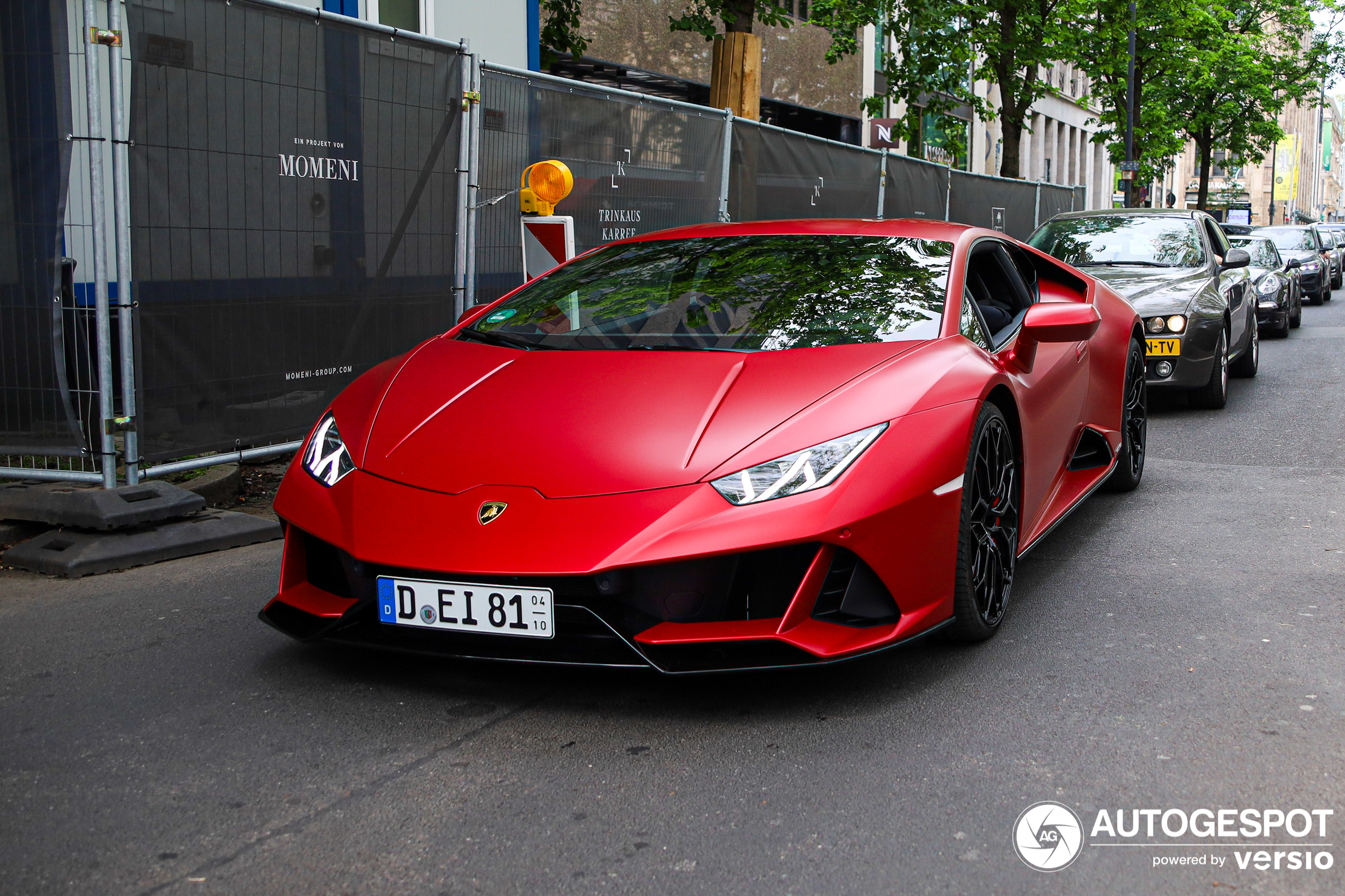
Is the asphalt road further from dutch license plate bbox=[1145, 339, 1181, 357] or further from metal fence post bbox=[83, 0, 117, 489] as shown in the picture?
dutch license plate bbox=[1145, 339, 1181, 357]

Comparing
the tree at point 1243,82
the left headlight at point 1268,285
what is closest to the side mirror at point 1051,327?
the left headlight at point 1268,285

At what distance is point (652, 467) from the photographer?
10.5 ft

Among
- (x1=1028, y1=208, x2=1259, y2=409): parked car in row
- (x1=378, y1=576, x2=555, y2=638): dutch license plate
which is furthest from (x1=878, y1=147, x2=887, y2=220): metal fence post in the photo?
(x1=378, y1=576, x2=555, y2=638): dutch license plate

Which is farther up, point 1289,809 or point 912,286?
point 912,286

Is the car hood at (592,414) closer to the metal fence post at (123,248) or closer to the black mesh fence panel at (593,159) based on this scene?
the metal fence post at (123,248)

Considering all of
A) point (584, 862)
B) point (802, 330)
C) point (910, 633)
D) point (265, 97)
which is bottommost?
point (584, 862)

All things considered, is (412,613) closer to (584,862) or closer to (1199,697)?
(584,862)

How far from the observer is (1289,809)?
270cm

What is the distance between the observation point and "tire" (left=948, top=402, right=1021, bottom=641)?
3568 millimetres

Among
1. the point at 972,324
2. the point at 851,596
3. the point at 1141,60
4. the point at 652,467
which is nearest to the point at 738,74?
the point at 972,324

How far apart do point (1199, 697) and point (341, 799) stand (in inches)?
84.9

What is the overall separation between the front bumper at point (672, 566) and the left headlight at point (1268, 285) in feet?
45.3

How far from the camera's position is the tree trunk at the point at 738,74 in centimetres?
1095

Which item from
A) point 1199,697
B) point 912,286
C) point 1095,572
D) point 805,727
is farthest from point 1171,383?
point 805,727
